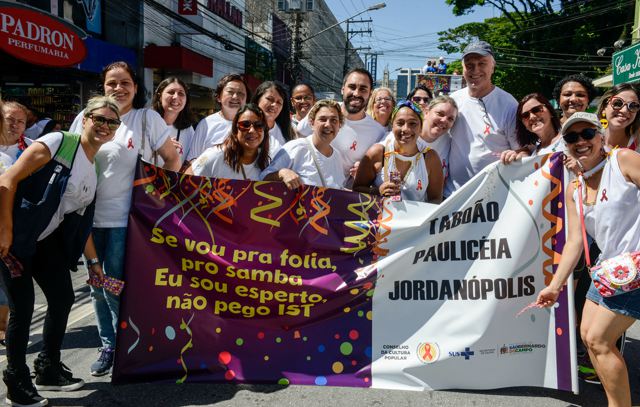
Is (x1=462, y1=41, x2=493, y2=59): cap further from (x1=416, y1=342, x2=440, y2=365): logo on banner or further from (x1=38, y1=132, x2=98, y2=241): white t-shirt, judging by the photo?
(x1=38, y1=132, x2=98, y2=241): white t-shirt

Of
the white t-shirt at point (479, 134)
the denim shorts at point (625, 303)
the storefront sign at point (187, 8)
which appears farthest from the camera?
the storefront sign at point (187, 8)

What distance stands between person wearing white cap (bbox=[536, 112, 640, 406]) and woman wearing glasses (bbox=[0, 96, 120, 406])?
282 cm

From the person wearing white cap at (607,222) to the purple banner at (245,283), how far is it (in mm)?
1302

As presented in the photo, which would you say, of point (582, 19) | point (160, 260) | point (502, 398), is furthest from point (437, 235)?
point (582, 19)

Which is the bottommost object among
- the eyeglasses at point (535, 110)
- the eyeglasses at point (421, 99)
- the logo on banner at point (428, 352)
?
the logo on banner at point (428, 352)

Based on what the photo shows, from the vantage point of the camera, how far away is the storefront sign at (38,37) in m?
10.1

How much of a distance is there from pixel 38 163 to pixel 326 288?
1.91m

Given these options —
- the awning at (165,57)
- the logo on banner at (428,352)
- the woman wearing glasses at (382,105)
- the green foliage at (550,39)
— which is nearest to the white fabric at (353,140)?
the woman wearing glasses at (382,105)

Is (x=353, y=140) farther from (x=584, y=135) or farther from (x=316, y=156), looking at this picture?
(x=584, y=135)

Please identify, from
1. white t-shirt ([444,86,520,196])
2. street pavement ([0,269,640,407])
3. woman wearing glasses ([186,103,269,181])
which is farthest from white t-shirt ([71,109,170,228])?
white t-shirt ([444,86,520,196])

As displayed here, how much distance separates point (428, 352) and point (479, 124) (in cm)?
194

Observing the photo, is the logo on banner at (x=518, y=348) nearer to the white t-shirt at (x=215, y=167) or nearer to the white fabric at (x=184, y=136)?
the white t-shirt at (x=215, y=167)

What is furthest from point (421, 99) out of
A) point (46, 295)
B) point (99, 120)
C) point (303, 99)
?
point (46, 295)

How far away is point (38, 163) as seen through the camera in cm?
293
